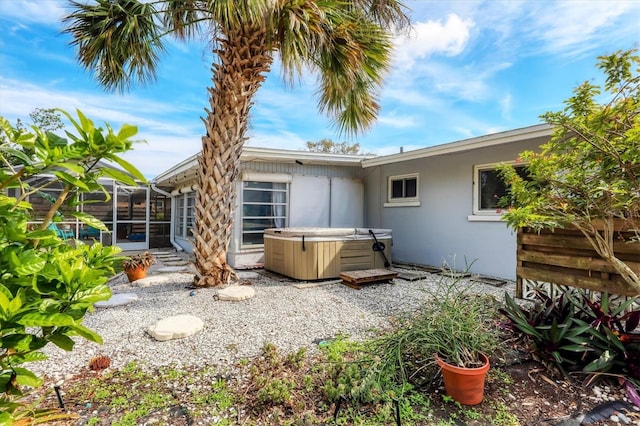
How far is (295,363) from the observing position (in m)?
2.76

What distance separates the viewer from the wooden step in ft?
18.9

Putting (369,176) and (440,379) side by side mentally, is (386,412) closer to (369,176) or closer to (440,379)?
(440,379)

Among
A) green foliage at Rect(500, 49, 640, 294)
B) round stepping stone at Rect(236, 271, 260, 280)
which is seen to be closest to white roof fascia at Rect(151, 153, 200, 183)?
round stepping stone at Rect(236, 271, 260, 280)

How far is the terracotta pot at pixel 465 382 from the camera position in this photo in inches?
87.1

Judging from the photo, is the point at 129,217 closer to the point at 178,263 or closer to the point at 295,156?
the point at 178,263

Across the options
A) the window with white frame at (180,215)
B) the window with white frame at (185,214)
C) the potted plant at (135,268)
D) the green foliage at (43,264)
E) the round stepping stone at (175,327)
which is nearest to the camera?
the green foliage at (43,264)

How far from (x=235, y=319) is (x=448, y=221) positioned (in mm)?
5452

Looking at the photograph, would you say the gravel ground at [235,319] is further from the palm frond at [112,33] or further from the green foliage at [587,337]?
the palm frond at [112,33]

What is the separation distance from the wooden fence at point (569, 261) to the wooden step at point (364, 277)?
2.12m

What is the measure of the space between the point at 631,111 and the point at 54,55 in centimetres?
941

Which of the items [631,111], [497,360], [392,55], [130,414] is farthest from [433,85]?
[130,414]

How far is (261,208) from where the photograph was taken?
7922 mm

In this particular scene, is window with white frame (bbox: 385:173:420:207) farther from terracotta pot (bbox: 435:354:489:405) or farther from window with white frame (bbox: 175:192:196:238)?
terracotta pot (bbox: 435:354:489:405)

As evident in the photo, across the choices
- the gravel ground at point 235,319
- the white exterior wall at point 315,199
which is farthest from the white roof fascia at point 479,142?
the gravel ground at point 235,319
